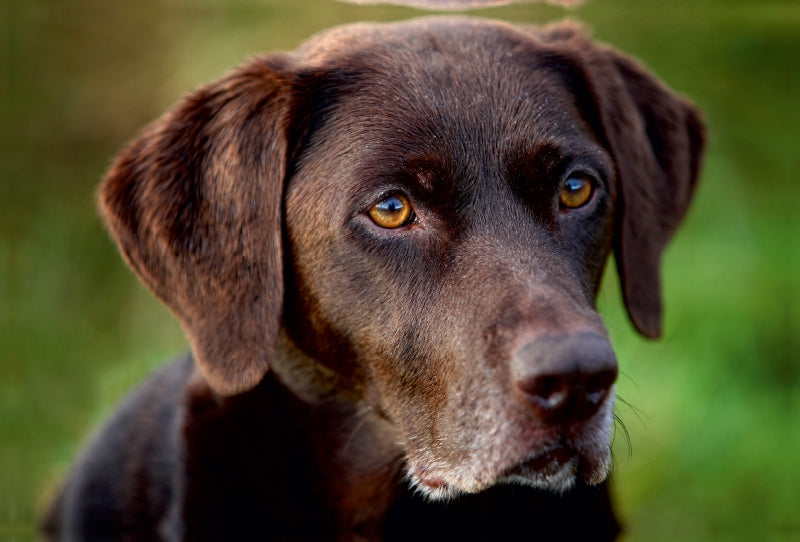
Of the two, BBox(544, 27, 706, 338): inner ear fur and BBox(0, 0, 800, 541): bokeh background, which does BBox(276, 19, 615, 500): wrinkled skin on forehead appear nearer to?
BBox(544, 27, 706, 338): inner ear fur

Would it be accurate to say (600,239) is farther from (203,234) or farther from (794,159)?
(794,159)

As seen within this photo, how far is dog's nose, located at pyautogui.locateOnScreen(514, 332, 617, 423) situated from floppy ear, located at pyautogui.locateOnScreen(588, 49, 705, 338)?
2.90 ft

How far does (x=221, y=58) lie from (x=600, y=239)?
176 inches

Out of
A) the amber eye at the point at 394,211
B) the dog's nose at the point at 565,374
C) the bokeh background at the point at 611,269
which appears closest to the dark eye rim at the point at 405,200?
the amber eye at the point at 394,211

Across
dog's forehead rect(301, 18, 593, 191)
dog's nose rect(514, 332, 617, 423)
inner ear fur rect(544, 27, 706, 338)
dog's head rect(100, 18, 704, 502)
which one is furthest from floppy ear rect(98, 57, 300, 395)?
inner ear fur rect(544, 27, 706, 338)

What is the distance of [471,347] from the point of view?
2510 mm

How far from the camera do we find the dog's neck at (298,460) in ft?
10.1

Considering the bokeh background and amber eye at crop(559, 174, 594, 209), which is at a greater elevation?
amber eye at crop(559, 174, 594, 209)

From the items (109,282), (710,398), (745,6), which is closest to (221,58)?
(109,282)

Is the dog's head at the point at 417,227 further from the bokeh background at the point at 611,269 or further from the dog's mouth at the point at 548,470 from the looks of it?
the bokeh background at the point at 611,269

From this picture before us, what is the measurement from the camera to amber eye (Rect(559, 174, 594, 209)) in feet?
9.26

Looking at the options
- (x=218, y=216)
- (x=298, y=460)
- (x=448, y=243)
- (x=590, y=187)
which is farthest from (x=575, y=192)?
(x=298, y=460)

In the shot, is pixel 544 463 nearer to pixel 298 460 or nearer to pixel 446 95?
pixel 298 460

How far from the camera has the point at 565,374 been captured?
227 cm
